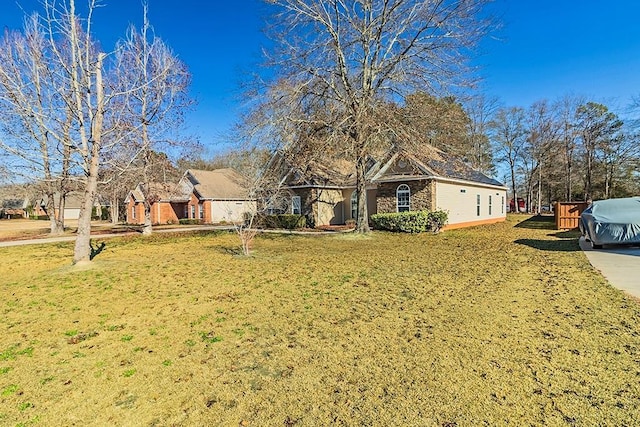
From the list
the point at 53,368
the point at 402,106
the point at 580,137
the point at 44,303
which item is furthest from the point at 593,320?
the point at 580,137

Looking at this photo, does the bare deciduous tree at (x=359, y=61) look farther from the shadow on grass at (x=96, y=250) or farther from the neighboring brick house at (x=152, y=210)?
the neighboring brick house at (x=152, y=210)

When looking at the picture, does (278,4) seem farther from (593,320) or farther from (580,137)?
(580,137)

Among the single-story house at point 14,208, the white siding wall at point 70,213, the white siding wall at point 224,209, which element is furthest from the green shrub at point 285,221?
the single-story house at point 14,208

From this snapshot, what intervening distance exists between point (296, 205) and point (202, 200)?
1111 centimetres

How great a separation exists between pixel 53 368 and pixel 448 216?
63.2 feet

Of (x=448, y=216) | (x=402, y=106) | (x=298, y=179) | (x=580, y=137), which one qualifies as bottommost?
(x=448, y=216)

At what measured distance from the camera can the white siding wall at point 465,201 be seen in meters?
19.8

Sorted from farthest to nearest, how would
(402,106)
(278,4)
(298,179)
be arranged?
1. (298,179)
2. (402,106)
3. (278,4)

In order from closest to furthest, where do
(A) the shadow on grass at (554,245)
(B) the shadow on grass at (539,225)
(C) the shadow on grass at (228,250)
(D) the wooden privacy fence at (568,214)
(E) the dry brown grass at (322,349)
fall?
(E) the dry brown grass at (322,349)
(A) the shadow on grass at (554,245)
(C) the shadow on grass at (228,250)
(D) the wooden privacy fence at (568,214)
(B) the shadow on grass at (539,225)

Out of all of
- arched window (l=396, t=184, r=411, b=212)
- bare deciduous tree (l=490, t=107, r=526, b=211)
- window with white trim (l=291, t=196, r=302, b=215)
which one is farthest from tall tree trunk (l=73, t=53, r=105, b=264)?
bare deciduous tree (l=490, t=107, r=526, b=211)

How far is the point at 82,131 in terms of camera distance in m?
9.18

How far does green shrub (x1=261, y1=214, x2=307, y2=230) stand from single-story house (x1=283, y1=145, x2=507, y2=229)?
795 millimetres

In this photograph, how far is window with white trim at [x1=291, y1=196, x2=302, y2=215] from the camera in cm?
2267

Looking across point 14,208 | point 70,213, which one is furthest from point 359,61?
point 14,208
